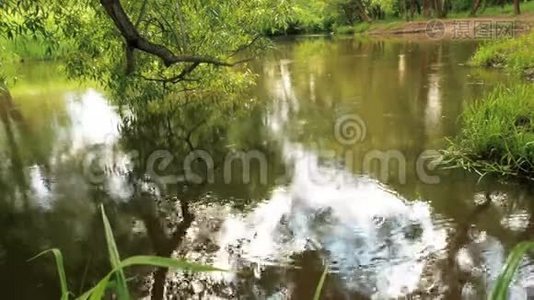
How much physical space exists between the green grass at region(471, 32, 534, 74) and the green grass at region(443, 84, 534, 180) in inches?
243

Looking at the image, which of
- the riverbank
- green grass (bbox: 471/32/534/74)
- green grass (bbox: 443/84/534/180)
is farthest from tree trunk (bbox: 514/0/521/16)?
green grass (bbox: 443/84/534/180)

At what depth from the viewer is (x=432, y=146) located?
8.05m

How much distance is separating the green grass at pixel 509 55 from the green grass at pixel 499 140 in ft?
20.2

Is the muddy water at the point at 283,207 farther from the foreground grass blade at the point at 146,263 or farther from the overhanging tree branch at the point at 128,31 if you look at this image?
the overhanging tree branch at the point at 128,31

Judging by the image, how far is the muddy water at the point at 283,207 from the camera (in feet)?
14.9

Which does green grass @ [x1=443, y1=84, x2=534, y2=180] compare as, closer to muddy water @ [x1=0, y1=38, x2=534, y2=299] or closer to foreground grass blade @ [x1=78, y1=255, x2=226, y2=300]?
muddy water @ [x1=0, y1=38, x2=534, y2=299]

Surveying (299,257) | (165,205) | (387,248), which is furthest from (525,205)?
(165,205)

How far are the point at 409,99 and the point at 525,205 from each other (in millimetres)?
6519

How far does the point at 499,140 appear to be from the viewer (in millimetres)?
6727

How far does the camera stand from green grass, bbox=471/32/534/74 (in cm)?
1328

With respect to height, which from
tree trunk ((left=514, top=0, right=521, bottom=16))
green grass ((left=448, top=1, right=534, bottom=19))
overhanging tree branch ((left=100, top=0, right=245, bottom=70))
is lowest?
overhanging tree branch ((left=100, top=0, right=245, bottom=70))

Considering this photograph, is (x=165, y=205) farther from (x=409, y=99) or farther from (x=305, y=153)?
(x=409, y=99)

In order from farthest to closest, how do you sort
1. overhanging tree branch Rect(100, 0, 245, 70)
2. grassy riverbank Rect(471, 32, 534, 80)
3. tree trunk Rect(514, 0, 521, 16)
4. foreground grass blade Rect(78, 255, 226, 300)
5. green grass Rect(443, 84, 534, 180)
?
tree trunk Rect(514, 0, 521, 16) < grassy riverbank Rect(471, 32, 534, 80) < green grass Rect(443, 84, 534, 180) < overhanging tree branch Rect(100, 0, 245, 70) < foreground grass blade Rect(78, 255, 226, 300)

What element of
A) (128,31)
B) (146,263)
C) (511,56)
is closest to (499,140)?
(128,31)
